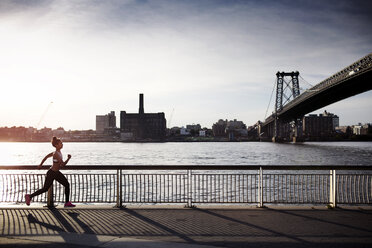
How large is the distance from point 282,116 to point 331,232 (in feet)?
349

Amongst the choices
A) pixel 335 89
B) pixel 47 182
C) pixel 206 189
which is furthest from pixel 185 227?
pixel 335 89

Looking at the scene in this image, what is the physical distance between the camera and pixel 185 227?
8.21 meters

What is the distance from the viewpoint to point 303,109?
9394 centimetres

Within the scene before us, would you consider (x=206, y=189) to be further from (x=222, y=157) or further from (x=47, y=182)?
(x=222, y=157)

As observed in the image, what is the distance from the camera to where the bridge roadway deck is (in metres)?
7.02

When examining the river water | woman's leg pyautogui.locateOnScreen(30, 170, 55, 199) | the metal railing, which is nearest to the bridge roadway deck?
woman's leg pyautogui.locateOnScreen(30, 170, 55, 199)

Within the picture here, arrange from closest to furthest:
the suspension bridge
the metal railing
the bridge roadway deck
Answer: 1. the bridge roadway deck
2. the metal railing
3. the suspension bridge

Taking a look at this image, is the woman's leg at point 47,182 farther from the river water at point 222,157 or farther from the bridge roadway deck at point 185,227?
the river water at point 222,157

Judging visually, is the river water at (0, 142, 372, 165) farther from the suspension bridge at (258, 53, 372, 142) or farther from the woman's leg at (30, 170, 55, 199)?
the woman's leg at (30, 170, 55, 199)

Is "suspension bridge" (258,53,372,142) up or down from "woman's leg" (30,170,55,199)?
up

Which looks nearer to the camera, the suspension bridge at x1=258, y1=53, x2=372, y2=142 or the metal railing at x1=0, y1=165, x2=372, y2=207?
the metal railing at x1=0, y1=165, x2=372, y2=207

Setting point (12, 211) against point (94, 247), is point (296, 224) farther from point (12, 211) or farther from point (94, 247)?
point (12, 211)

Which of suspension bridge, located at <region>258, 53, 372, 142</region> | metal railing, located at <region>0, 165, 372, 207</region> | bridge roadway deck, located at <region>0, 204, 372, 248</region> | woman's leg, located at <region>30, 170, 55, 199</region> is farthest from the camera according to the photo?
suspension bridge, located at <region>258, 53, 372, 142</region>

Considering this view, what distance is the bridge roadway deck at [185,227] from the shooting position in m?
7.02
